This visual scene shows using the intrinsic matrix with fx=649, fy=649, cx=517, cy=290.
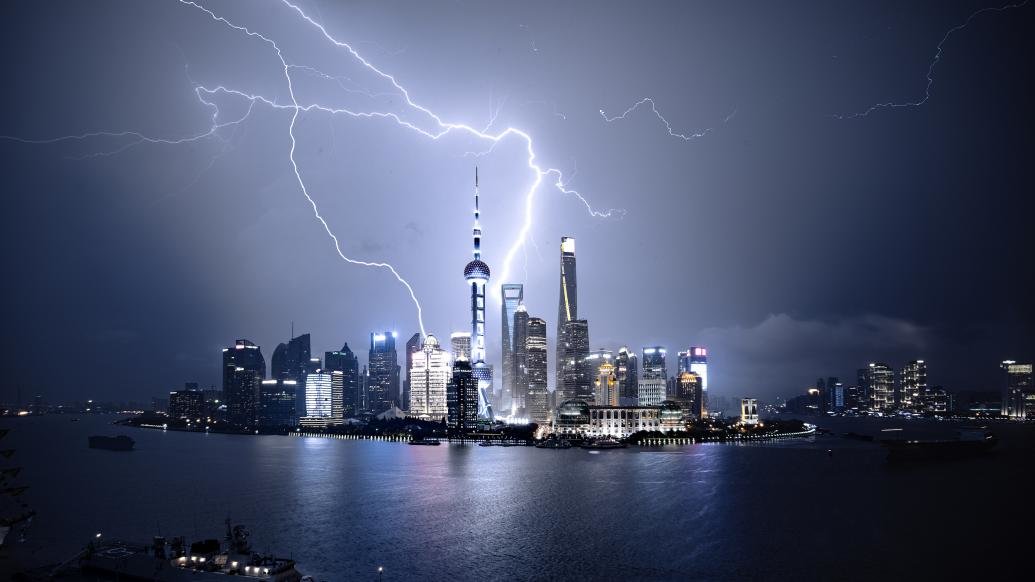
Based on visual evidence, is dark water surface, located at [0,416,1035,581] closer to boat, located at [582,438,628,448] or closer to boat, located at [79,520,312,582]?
boat, located at [79,520,312,582]

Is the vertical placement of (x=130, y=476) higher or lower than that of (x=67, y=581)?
lower

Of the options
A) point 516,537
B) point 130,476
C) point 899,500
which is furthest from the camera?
point 130,476

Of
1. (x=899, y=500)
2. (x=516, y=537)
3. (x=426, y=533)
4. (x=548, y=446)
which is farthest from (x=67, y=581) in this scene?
(x=548, y=446)

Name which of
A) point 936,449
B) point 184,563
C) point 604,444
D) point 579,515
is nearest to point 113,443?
point 604,444

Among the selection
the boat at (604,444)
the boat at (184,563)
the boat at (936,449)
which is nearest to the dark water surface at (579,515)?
the boat at (184,563)

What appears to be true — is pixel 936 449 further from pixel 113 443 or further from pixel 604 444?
pixel 113 443

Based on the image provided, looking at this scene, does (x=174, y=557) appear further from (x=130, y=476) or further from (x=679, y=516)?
(x=130, y=476)
